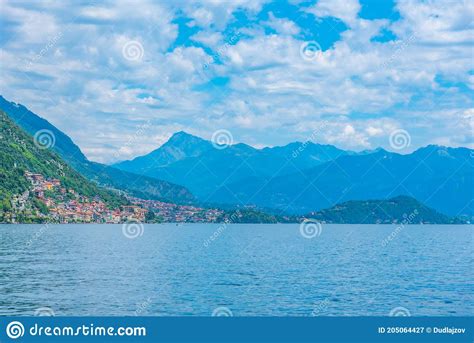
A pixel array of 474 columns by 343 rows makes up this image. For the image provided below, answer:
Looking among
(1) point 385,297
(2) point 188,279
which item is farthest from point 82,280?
(1) point 385,297

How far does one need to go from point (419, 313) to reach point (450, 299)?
1072 centimetres

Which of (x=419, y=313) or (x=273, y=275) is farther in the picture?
(x=273, y=275)

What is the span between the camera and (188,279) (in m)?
75.6

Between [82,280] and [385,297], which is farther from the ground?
[82,280]

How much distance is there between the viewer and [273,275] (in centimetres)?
8100

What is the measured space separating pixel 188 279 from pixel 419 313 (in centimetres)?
3325
